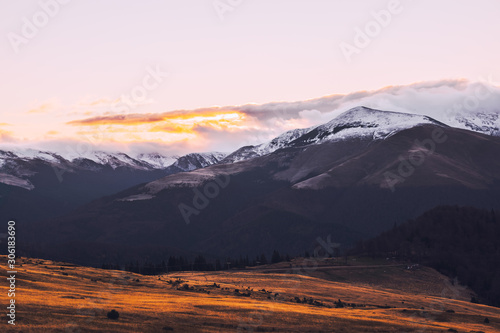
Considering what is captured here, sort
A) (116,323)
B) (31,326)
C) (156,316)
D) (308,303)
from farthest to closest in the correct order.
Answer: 1. (308,303)
2. (156,316)
3. (116,323)
4. (31,326)

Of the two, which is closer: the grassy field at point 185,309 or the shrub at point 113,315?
the grassy field at point 185,309

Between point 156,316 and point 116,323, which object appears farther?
point 156,316

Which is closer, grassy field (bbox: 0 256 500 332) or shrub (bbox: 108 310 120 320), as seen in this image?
grassy field (bbox: 0 256 500 332)

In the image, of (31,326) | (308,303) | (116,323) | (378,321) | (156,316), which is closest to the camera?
(31,326)

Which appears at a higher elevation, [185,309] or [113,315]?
[113,315]

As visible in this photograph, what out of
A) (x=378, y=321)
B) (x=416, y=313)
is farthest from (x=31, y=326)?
(x=416, y=313)

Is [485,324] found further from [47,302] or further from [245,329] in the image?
[47,302]

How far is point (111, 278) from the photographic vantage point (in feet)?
477

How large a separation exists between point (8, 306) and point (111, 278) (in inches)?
2262

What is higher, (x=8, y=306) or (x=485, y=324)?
(x=8, y=306)

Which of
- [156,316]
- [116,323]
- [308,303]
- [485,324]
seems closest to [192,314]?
[156,316]

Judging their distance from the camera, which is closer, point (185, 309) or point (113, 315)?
point (113, 315)

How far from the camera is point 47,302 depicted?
315 feet

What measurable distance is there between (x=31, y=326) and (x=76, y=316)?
346 inches
